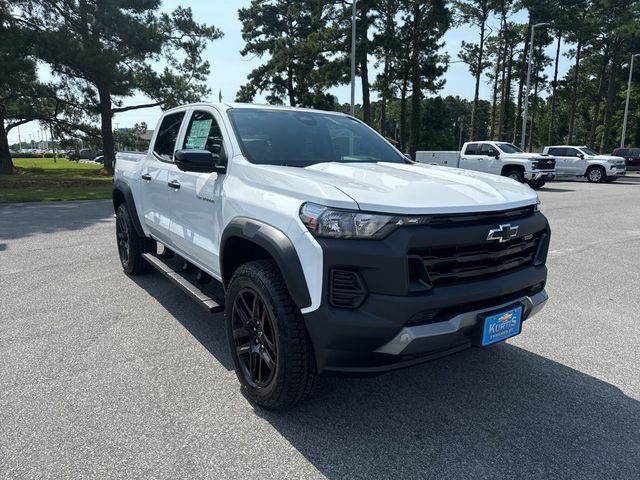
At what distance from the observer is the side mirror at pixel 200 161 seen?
3.21 meters

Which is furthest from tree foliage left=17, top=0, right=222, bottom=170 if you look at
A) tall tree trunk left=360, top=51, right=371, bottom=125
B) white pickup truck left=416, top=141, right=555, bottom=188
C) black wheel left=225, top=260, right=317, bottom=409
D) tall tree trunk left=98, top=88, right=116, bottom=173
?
black wheel left=225, top=260, right=317, bottom=409

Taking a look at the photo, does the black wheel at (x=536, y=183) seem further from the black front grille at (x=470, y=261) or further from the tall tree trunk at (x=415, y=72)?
the black front grille at (x=470, y=261)

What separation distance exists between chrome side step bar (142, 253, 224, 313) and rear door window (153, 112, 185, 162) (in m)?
1.02

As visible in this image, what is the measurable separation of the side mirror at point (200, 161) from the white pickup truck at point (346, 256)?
1cm

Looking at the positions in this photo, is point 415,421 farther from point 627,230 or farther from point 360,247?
point 627,230

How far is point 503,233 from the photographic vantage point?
8.64 ft

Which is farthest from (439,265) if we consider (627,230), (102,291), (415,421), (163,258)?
(627,230)

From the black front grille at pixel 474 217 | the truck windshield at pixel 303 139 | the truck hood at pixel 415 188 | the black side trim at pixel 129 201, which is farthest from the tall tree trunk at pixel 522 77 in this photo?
the black front grille at pixel 474 217

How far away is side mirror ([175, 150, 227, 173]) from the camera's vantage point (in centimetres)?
321

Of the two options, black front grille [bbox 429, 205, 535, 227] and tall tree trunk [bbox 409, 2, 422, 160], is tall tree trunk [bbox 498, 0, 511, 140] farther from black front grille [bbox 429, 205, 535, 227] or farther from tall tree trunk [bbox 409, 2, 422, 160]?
black front grille [bbox 429, 205, 535, 227]

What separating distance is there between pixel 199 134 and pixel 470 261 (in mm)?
2603

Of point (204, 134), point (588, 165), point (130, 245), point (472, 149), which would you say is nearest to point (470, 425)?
point (204, 134)

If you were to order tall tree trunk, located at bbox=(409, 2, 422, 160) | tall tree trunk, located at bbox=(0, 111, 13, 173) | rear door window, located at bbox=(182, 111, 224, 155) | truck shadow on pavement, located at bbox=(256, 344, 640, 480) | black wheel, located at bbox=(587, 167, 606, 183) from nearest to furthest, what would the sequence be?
truck shadow on pavement, located at bbox=(256, 344, 640, 480)
rear door window, located at bbox=(182, 111, 224, 155)
black wheel, located at bbox=(587, 167, 606, 183)
tall tree trunk, located at bbox=(0, 111, 13, 173)
tall tree trunk, located at bbox=(409, 2, 422, 160)

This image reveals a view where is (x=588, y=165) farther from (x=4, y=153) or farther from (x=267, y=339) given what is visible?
(x=4, y=153)
